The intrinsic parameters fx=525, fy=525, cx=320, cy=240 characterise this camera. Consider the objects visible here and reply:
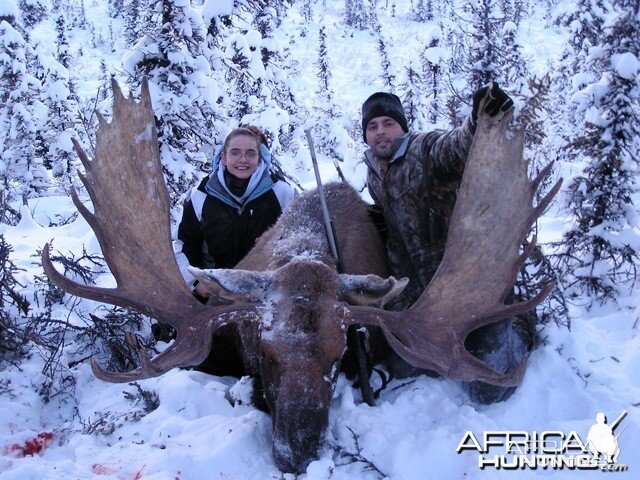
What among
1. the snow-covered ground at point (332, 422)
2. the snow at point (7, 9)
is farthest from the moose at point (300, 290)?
the snow at point (7, 9)

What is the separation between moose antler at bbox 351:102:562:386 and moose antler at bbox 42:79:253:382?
1.11 m

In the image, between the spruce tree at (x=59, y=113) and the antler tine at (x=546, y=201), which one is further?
the spruce tree at (x=59, y=113)

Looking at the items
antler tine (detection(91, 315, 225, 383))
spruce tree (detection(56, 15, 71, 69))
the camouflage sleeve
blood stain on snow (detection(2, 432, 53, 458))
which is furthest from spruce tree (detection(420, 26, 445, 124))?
spruce tree (detection(56, 15, 71, 69))

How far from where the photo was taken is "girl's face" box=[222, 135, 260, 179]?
19.9ft

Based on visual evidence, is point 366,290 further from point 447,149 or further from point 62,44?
point 62,44

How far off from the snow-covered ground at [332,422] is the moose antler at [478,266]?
1.76 feet

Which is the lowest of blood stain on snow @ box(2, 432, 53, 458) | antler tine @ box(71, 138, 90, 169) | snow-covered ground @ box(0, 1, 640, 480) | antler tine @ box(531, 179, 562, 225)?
snow-covered ground @ box(0, 1, 640, 480)

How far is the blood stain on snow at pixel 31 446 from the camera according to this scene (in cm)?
353

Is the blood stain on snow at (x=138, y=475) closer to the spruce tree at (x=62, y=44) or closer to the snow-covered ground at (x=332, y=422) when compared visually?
the snow-covered ground at (x=332, y=422)

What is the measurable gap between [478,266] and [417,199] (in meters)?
Answer: 1.53

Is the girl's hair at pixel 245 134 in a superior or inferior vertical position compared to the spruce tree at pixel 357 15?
inferior

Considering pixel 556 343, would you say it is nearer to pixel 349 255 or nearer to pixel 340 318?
pixel 349 255

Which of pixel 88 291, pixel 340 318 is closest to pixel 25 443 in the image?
pixel 88 291

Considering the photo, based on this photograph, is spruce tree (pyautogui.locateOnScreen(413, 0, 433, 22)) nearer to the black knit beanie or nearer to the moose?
the black knit beanie
